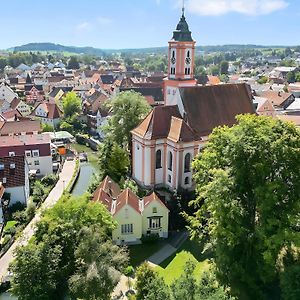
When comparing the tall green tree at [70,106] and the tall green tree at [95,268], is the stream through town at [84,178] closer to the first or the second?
the tall green tree at [95,268]

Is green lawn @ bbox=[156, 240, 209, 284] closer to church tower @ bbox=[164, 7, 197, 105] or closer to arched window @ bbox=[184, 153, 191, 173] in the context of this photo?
arched window @ bbox=[184, 153, 191, 173]

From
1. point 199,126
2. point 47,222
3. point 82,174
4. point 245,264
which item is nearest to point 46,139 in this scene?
point 82,174

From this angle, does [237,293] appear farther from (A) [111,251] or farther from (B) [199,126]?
(B) [199,126]

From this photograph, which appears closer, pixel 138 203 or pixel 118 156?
pixel 138 203

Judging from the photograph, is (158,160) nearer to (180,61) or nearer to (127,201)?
(127,201)

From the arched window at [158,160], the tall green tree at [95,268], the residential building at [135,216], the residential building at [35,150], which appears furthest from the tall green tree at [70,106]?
the tall green tree at [95,268]

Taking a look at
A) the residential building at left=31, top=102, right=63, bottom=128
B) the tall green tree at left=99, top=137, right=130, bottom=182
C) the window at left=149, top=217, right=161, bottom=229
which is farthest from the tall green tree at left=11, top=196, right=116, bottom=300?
the residential building at left=31, top=102, right=63, bottom=128
